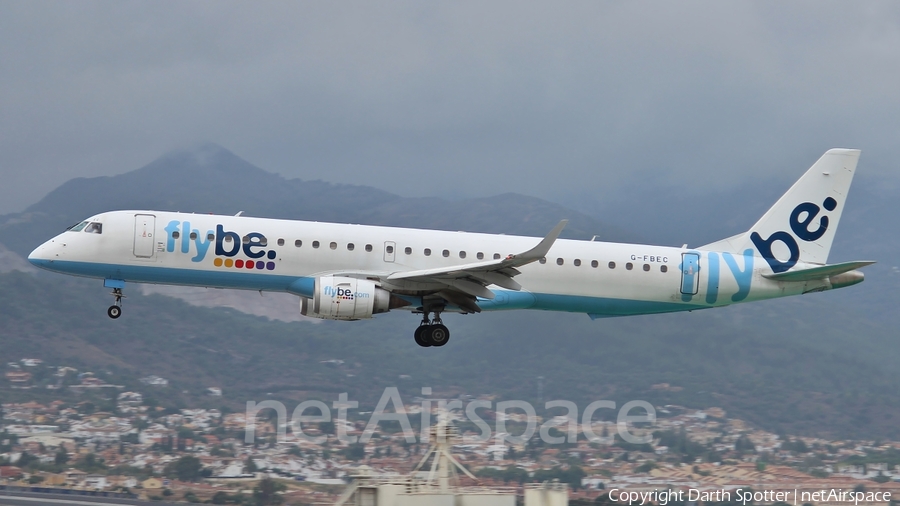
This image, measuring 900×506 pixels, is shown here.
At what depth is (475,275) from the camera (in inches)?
1404

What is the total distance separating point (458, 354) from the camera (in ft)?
275

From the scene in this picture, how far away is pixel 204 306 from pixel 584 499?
167ft

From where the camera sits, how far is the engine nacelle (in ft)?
116

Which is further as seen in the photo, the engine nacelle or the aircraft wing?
the engine nacelle

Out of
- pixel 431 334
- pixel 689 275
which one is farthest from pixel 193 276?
pixel 689 275

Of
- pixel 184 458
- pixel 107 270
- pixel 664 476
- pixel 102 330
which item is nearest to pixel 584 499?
pixel 664 476

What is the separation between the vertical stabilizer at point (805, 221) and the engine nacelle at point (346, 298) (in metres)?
13.6

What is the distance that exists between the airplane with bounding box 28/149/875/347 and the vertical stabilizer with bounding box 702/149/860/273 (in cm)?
193

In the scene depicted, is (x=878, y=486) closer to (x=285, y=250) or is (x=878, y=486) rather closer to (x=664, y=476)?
(x=664, y=476)

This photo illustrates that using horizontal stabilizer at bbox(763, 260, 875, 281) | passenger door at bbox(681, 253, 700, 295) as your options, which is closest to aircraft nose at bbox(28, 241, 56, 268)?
passenger door at bbox(681, 253, 700, 295)

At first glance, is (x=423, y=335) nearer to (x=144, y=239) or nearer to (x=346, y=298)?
(x=346, y=298)
